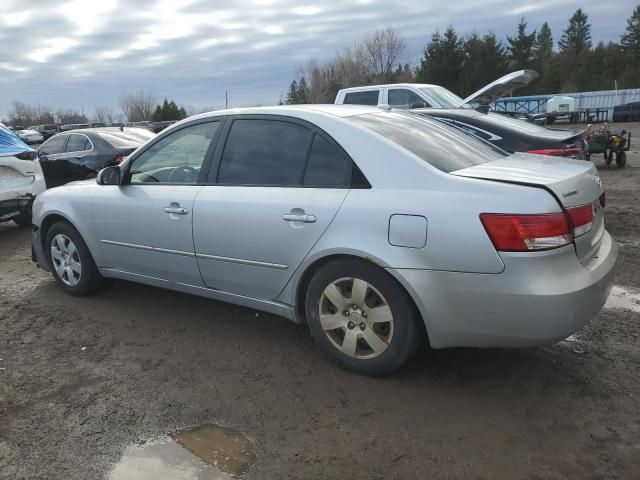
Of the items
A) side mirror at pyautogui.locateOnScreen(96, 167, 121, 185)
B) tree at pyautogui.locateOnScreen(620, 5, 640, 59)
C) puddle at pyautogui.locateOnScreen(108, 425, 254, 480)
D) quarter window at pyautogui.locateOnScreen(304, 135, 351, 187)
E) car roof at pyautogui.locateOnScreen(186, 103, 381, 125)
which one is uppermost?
tree at pyautogui.locateOnScreen(620, 5, 640, 59)

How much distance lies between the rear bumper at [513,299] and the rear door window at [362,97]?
9.30 meters

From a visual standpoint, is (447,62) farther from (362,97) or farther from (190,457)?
(190,457)

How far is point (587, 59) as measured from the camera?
55312 mm

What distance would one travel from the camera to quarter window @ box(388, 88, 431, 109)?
36.5ft

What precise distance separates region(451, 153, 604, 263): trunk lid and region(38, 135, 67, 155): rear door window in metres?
9.24

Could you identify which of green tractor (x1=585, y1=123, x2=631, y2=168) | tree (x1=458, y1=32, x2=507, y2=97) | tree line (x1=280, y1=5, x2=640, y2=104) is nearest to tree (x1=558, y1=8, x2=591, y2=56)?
tree line (x1=280, y1=5, x2=640, y2=104)

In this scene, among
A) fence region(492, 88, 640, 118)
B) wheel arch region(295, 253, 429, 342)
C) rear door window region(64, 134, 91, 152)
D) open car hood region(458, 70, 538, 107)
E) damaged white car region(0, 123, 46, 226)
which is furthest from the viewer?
fence region(492, 88, 640, 118)

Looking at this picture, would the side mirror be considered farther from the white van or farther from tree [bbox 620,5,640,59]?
tree [bbox 620,5,640,59]

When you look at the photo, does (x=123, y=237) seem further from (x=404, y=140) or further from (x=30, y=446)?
(x=404, y=140)

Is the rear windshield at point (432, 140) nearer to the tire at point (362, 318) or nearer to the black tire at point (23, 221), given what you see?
the tire at point (362, 318)

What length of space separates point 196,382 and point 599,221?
2643 mm

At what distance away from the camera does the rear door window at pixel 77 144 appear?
9898mm

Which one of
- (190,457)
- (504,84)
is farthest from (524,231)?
(504,84)

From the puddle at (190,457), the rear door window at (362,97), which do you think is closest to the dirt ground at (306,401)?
the puddle at (190,457)
